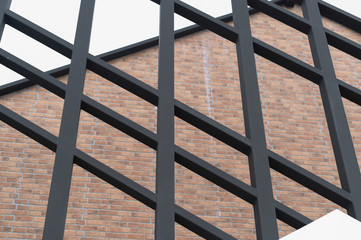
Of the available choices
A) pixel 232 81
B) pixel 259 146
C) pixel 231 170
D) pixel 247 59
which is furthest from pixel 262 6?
pixel 232 81

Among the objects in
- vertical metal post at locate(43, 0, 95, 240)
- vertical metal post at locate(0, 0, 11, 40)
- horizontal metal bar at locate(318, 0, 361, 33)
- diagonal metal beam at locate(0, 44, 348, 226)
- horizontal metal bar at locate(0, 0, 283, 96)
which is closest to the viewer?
vertical metal post at locate(43, 0, 95, 240)

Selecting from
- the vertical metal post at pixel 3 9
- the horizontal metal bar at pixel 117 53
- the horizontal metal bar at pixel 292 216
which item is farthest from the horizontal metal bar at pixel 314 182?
the horizontal metal bar at pixel 117 53

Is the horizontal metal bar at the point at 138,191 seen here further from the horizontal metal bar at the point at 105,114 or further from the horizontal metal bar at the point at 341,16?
the horizontal metal bar at the point at 341,16

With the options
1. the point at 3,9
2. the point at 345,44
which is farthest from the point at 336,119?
the point at 3,9

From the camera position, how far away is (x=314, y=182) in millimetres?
1467

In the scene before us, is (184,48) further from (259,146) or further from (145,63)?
(259,146)

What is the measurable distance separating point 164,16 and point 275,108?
4635 mm

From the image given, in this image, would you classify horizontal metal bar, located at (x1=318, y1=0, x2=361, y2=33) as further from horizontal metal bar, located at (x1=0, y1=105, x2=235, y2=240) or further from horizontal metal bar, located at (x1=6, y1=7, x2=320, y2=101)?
horizontal metal bar, located at (x1=0, y1=105, x2=235, y2=240)

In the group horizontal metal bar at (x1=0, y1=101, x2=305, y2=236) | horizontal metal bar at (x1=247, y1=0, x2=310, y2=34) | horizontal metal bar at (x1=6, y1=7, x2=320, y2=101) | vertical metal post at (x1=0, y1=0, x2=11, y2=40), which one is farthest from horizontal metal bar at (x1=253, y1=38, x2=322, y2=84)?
vertical metal post at (x1=0, y1=0, x2=11, y2=40)

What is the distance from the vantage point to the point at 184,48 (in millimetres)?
6512

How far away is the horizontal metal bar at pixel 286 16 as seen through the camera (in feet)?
6.19

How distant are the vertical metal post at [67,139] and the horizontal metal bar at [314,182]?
650 millimetres

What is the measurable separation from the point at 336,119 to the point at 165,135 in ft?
2.02

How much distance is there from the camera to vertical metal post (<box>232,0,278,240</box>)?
137cm
